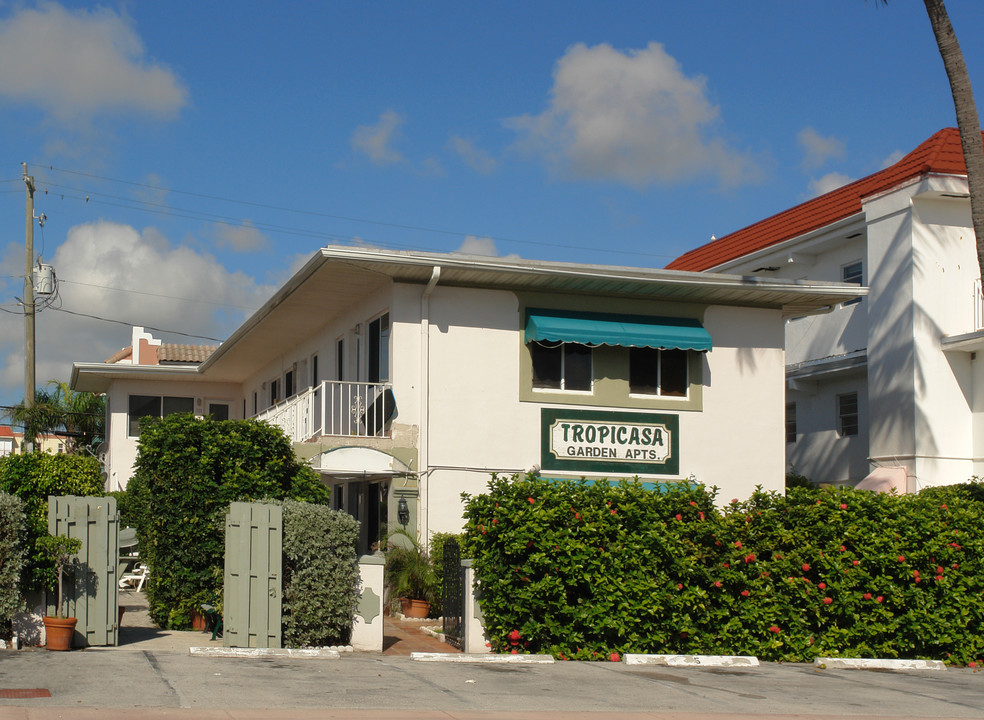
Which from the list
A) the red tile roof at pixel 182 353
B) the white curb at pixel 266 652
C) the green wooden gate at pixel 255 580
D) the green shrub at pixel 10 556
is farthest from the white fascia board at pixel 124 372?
the white curb at pixel 266 652

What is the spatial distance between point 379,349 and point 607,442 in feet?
14.8

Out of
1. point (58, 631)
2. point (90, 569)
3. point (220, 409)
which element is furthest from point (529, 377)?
point (220, 409)

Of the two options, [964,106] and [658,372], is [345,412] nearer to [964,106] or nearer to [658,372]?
[658,372]

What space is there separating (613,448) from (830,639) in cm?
684

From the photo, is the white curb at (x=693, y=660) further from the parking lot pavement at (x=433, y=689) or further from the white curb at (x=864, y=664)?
the white curb at (x=864, y=664)

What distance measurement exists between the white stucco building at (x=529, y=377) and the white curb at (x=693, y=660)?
646 centimetres

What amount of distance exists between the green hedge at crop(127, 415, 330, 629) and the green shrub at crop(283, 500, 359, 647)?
1.59 metres

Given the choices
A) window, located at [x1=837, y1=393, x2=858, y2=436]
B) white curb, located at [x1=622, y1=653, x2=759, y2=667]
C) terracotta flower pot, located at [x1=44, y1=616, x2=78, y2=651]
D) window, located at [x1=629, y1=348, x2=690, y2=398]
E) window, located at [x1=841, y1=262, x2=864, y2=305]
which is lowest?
white curb, located at [x1=622, y1=653, x2=759, y2=667]

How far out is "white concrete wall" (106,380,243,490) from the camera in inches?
1265

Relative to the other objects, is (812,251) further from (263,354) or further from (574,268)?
(263,354)

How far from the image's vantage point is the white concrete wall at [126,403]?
32.1m

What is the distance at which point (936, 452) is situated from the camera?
74.2 feet

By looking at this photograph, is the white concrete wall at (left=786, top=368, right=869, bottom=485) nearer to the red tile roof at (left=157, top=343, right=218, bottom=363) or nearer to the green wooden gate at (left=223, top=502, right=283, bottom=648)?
the green wooden gate at (left=223, top=502, right=283, bottom=648)

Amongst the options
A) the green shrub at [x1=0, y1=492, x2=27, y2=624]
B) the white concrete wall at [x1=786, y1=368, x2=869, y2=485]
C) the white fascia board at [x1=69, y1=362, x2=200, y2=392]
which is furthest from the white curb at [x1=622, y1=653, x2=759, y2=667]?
the white fascia board at [x1=69, y1=362, x2=200, y2=392]
